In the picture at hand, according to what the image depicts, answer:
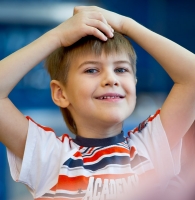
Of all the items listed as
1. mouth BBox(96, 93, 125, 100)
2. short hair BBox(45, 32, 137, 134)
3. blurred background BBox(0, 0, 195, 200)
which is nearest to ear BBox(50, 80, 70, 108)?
short hair BBox(45, 32, 137, 134)

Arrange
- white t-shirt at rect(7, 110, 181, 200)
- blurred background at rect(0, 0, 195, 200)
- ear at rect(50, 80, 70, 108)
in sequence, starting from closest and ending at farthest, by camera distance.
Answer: white t-shirt at rect(7, 110, 181, 200) → ear at rect(50, 80, 70, 108) → blurred background at rect(0, 0, 195, 200)

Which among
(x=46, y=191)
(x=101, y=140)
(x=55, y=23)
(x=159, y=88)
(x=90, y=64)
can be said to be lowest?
(x=46, y=191)

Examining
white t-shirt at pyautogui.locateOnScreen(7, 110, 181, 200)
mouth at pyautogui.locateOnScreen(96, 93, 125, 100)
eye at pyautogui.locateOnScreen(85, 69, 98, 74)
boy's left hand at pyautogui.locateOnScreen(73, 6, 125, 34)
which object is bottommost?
white t-shirt at pyautogui.locateOnScreen(7, 110, 181, 200)

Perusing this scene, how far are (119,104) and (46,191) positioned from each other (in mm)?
236

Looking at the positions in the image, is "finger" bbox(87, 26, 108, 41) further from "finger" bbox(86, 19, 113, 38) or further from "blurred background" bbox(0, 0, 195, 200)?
"blurred background" bbox(0, 0, 195, 200)

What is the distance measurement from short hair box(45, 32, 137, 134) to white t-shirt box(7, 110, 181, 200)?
0.39ft

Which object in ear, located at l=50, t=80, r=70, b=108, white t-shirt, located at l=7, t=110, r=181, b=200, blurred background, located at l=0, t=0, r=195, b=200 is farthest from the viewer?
blurred background, located at l=0, t=0, r=195, b=200

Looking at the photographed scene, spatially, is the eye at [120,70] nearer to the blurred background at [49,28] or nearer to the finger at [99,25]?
the finger at [99,25]

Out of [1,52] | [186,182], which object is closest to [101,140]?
[186,182]

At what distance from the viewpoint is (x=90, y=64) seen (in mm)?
916

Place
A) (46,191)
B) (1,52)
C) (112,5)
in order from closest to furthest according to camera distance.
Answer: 1. (46,191)
2. (1,52)
3. (112,5)

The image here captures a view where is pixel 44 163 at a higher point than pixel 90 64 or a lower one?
lower

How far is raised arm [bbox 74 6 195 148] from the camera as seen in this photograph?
35.5 inches

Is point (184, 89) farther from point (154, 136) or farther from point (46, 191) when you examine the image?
point (46, 191)
